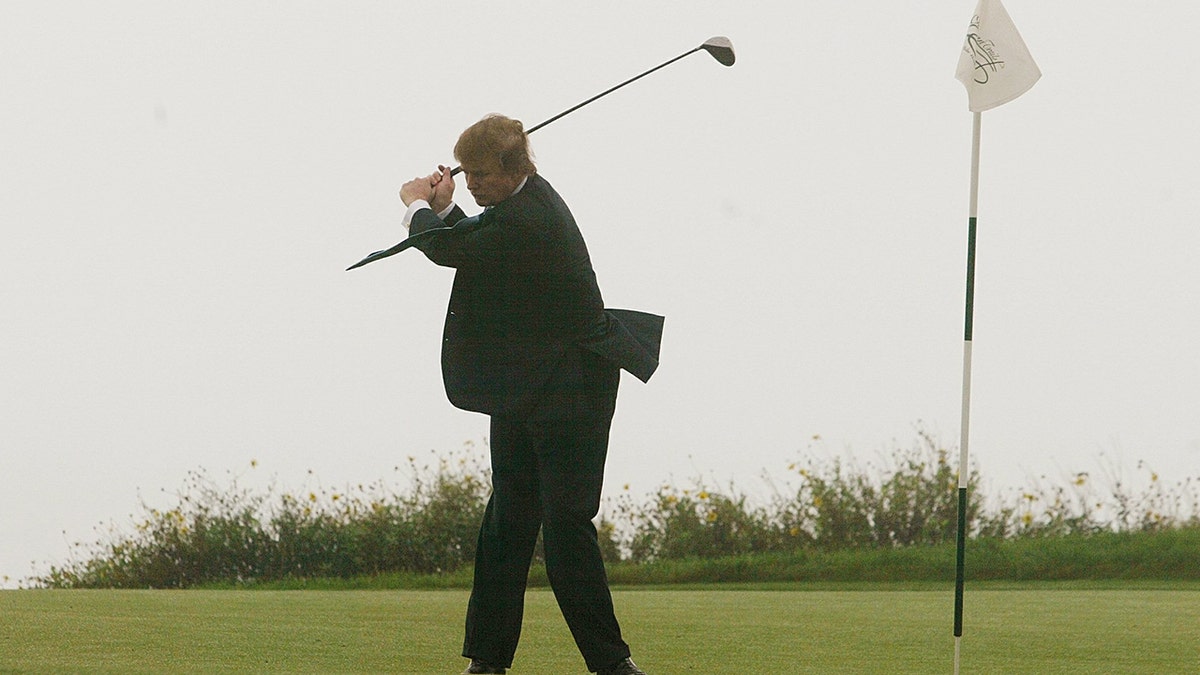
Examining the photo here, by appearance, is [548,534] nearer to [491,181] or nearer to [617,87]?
[491,181]

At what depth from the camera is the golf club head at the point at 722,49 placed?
4.32 m

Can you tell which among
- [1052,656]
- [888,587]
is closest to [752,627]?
[1052,656]

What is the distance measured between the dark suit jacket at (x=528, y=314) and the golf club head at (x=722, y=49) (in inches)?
43.5

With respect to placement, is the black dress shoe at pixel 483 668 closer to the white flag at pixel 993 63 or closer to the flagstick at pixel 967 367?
the flagstick at pixel 967 367

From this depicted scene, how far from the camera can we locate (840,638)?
4629mm

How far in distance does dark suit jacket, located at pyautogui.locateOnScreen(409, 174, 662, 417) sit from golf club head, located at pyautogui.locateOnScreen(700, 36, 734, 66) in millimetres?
1105

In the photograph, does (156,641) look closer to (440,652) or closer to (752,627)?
(440,652)

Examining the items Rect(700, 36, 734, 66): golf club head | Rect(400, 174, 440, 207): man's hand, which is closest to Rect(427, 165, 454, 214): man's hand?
Rect(400, 174, 440, 207): man's hand

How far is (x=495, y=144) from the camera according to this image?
336 cm

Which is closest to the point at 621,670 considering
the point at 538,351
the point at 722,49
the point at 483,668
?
the point at 483,668

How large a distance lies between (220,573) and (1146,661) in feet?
20.9

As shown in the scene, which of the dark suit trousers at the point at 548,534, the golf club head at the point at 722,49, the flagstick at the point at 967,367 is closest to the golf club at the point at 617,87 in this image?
the golf club head at the point at 722,49

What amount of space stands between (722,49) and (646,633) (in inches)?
77.1

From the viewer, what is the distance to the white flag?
3922 mm
